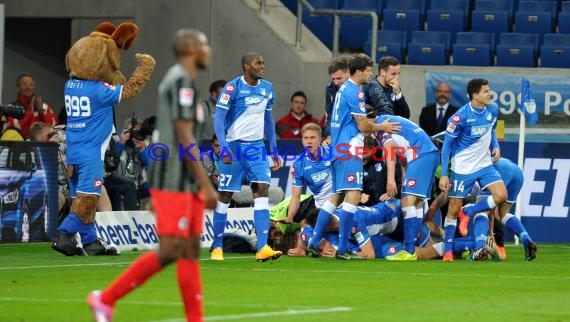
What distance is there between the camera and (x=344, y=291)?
11.4 meters

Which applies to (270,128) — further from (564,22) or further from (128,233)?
(564,22)

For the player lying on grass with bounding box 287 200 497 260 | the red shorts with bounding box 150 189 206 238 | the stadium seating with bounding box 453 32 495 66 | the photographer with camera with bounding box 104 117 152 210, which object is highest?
the stadium seating with bounding box 453 32 495 66

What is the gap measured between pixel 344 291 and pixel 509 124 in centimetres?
1091

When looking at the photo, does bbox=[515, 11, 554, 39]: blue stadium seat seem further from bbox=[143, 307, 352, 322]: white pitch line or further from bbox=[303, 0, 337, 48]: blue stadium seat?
bbox=[143, 307, 352, 322]: white pitch line

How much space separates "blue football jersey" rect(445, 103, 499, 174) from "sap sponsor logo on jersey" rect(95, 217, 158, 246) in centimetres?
427

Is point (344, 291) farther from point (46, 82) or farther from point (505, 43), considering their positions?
point (46, 82)

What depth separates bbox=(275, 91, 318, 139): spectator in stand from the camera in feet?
71.7

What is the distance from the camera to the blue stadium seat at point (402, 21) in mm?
24562

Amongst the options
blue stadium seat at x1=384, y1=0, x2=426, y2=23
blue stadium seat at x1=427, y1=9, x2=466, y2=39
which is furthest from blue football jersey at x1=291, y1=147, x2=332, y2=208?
blue stadium seat at x1=384, y1=0, x2=426, y2=23

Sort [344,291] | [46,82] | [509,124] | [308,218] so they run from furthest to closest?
[46,82]
[509,124]
[308,218]
[344,291]

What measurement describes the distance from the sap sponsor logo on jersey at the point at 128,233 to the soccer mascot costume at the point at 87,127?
4.18ft

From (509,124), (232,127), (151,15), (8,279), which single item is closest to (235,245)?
(232,127)

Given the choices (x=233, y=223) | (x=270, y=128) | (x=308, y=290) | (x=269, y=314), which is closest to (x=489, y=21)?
(x=233, y=223)

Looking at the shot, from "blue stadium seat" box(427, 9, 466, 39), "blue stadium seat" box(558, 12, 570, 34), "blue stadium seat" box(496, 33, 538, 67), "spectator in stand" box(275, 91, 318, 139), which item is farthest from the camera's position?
"blue stadium seat" box(427, 9, 466, 39)
